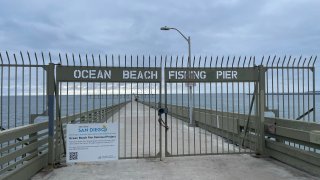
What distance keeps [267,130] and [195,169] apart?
2.81 metres

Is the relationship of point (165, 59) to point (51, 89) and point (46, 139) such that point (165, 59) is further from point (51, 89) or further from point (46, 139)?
point (46, 139)

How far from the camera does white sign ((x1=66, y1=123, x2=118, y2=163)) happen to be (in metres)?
9.85

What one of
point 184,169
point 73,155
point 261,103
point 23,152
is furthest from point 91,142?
point 261,103

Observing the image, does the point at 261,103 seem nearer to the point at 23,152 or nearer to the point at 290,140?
the point at 290,140

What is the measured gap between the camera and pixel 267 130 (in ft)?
35.8

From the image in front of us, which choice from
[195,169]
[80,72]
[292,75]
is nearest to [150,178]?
[195,169]

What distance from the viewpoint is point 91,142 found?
32.9 ft

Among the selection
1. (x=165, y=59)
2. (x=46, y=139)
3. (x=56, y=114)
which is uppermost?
(x=165, y=59)

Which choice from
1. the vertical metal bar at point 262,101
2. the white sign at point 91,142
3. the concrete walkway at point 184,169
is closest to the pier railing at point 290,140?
the vertical metal bar at point 262,101

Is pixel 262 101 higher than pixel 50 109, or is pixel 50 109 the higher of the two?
pixel 262 101

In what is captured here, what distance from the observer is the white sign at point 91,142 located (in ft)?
32.3

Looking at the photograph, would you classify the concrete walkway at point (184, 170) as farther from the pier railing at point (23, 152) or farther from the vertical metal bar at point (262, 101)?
the vertical metal bar at point (262, 101)

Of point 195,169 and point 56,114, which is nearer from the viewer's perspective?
point 195,169

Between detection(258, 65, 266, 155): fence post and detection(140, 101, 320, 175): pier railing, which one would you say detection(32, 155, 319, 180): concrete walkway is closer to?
detection(140, 101, 320, 175): pier railing
